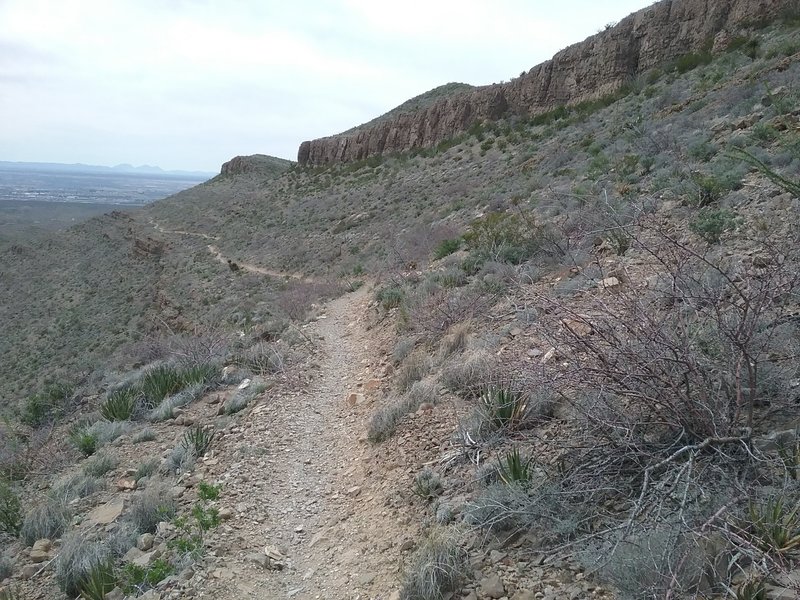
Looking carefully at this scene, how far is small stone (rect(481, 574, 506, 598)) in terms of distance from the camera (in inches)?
111

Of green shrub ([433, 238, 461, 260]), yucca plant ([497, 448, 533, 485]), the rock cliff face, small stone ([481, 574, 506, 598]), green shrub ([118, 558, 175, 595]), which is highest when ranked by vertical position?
the rock cliff face

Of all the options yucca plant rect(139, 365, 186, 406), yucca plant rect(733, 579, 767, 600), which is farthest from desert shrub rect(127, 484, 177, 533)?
yucca plant rect(733, 579, 767, 600)

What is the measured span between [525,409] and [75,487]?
4700 mm

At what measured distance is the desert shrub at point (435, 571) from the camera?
9.70 feet

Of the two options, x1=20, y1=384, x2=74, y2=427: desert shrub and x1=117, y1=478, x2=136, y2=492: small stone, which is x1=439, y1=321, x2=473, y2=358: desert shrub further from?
x1=20, y1=384, x2=74, y2=427: desert shrub

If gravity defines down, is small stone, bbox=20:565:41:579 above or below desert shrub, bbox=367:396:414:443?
below

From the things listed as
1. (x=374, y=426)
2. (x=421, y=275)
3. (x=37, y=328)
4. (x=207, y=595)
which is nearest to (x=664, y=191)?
(x=421, y=275)

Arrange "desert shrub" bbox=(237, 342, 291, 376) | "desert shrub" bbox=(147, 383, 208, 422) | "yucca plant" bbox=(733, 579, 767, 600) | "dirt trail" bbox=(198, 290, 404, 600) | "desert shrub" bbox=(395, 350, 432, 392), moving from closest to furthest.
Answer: "yucca plant" bbox=(733, 579, 767, 600) < "dirt trail" bbox=(198, 290, 404, 600) < "desert shrub" bbox=(395, 350, 432, 392) < "desert shrub" bbox=(147, 383, 208, 422) < "desert shrub" bbox=(237, 342, 291, 376)

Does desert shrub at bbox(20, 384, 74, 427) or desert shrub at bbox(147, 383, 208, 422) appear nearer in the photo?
desert shrub at bbox(147, 383, 208, 422)

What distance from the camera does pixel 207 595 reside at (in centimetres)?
361

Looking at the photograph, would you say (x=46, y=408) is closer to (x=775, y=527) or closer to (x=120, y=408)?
(x=120, y=408)

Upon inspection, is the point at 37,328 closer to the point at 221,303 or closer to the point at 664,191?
the point at 221,303

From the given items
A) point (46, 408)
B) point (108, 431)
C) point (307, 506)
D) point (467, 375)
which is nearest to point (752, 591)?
point (467, 375)

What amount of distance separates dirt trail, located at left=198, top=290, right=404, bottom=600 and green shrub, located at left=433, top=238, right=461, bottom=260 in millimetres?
4989
